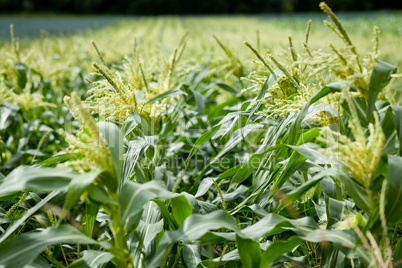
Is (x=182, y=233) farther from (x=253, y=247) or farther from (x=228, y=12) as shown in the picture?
(x=228, y=12)

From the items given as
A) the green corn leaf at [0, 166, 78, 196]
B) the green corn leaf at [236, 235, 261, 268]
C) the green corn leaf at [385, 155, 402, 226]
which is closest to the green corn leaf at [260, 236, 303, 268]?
the green corn leaf at [236, 235, 261, 268]

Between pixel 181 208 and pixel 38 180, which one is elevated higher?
pixel 38 180

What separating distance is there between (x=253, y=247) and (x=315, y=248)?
1.03 ft

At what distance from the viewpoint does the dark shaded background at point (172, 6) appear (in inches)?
1336

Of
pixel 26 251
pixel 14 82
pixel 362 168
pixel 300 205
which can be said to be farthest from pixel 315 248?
pixel 14 82

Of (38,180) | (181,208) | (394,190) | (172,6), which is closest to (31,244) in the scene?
(38,180)

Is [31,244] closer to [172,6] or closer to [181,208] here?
[181,208]

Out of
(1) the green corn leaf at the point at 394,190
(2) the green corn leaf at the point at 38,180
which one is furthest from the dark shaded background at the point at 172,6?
(2) the green corn leaf at the point at 38,180

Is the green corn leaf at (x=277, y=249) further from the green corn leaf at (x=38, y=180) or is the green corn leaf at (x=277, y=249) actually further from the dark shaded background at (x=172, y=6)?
the dark shaded background at (x=172, y=6)

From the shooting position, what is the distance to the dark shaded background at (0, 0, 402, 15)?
3394 centimetres

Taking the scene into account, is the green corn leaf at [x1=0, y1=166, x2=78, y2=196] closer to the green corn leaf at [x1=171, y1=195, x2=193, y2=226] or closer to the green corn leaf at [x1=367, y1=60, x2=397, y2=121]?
the green corn leaf at [x1=171, y1=195, x2=193, y2=226]

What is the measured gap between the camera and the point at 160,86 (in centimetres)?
167

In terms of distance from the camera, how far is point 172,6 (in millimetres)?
35688

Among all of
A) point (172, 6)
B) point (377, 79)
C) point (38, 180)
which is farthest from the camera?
point (172, 6)
